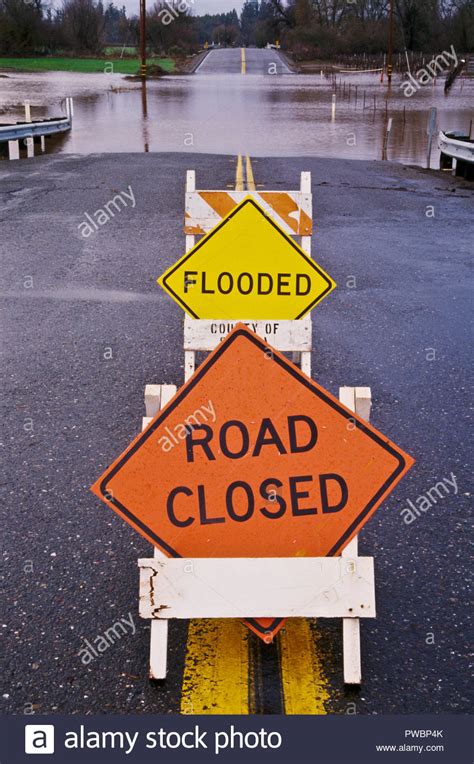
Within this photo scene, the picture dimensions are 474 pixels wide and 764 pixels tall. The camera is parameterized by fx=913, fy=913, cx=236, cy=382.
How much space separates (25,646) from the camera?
3.61 m

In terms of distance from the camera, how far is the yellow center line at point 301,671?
3262 millimetres

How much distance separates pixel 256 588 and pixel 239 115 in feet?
113

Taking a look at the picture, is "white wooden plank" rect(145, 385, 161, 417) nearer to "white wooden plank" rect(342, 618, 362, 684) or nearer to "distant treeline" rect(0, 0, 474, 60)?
"white wooden plank" rect(342, 618, 362, 684)

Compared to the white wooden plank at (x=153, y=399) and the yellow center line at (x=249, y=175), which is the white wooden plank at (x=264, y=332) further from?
the yellow center line at (x=249, y=175)

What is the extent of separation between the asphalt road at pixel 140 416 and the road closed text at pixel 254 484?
1.89 ft

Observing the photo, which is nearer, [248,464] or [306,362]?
[248,464]

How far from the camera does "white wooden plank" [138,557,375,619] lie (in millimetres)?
3432

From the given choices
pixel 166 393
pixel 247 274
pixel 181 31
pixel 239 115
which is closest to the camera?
pixel 166 393

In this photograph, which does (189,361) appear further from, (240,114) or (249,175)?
(240,114)

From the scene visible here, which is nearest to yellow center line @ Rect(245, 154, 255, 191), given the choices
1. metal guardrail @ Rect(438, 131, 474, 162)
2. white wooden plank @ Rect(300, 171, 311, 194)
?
metal guardrail @ Rect(438, 131, 474, 162)

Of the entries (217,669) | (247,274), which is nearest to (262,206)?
(247,274)

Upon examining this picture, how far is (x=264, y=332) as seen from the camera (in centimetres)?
602

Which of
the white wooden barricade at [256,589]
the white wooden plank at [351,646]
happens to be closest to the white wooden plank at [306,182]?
the white wooden plank at [351,646]

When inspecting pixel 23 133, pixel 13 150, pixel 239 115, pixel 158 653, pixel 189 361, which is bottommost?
pixel 158 653
